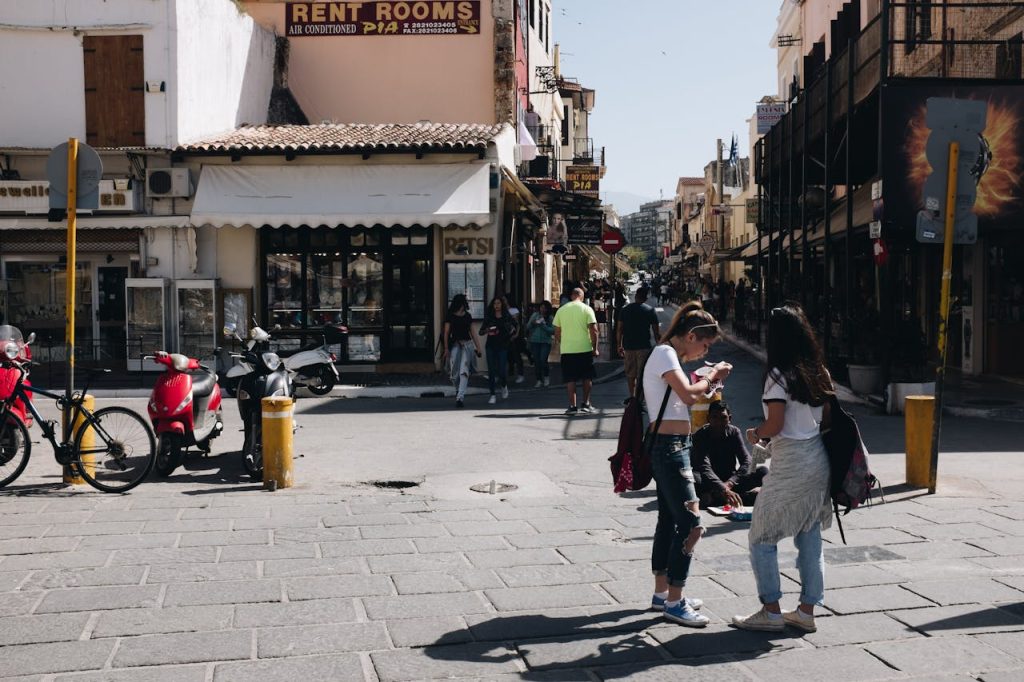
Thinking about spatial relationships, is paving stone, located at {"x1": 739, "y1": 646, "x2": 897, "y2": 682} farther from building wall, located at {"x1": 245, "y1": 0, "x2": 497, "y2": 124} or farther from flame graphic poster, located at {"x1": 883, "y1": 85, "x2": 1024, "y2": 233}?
building wall, located at {"x1": 245, "y1": 0, "x2": 497, "y2": 124}

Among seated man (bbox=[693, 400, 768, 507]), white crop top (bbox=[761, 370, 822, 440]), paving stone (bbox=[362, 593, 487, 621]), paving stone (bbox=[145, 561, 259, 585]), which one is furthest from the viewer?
seated man (bbox=[693, 400, 768, 507])

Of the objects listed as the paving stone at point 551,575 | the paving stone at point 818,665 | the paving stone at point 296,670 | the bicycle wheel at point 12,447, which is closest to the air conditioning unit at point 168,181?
the bicycle wheel at point 12,447

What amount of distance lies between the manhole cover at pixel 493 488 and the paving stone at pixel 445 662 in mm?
3989

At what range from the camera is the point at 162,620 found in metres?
5.54

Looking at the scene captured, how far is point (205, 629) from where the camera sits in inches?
212

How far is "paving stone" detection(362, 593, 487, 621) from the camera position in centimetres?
566

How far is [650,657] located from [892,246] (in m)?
15.4

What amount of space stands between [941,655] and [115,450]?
666 cm

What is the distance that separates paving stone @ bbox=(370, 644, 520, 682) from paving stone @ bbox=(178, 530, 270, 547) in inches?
97.6

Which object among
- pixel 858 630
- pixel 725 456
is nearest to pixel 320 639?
pixel 858 630

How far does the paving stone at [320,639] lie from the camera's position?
5086mm

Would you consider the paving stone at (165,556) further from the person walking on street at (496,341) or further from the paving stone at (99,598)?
the person walking on street at (496,341)

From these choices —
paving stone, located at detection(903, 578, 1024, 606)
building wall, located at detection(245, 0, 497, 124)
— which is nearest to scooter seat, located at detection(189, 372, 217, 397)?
paving stone, located at detection(903, 578, 1024, 606)

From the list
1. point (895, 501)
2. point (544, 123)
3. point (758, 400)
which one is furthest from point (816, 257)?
point (895, 501)
